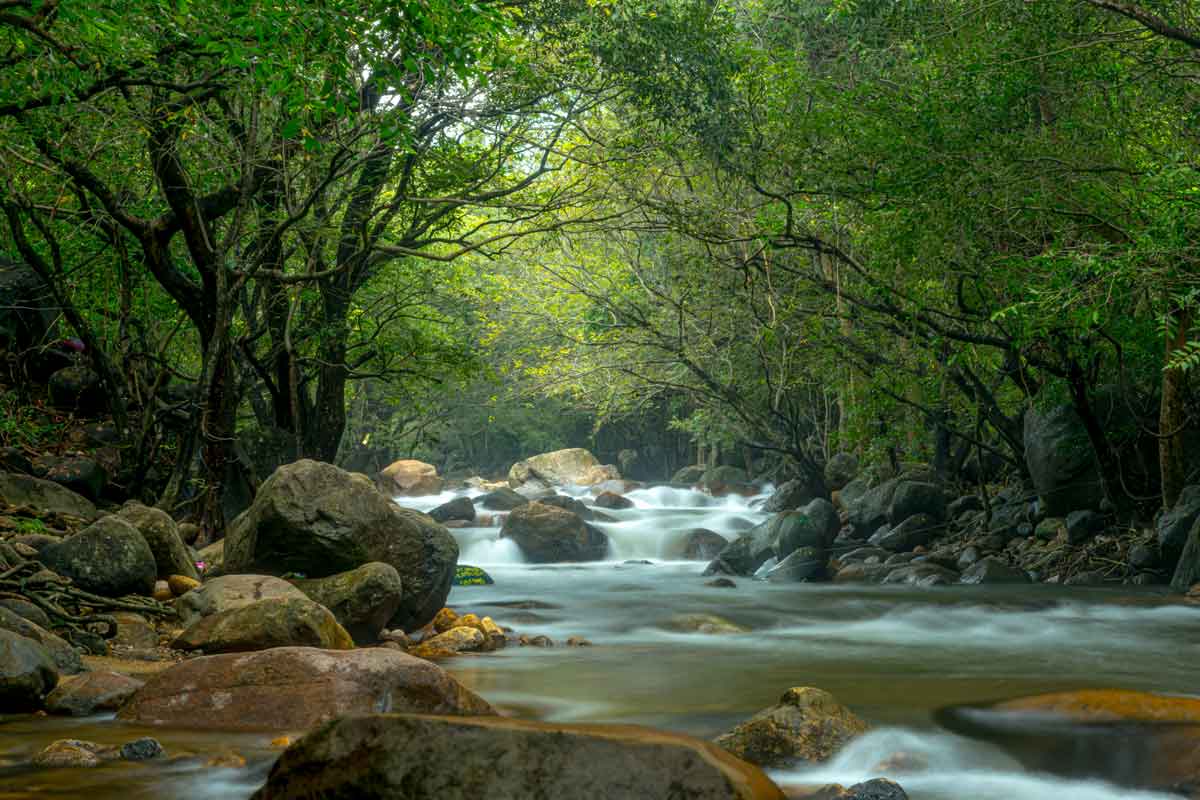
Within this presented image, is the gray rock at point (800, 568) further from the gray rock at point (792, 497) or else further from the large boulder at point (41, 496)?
the large boulder at point (41, 496)

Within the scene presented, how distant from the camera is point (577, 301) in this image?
19.5m

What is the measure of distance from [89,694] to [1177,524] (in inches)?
461

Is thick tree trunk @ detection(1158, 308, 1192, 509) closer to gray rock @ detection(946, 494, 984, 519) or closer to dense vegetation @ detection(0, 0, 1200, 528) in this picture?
dense vegetation @ detection(0, 0, 1200, 528)

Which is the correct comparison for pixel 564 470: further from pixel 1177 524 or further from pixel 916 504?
pixel 1177 524

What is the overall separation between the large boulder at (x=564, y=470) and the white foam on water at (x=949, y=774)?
108 feet

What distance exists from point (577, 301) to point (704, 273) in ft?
11.8

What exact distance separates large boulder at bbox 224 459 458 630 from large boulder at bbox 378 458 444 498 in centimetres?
2600

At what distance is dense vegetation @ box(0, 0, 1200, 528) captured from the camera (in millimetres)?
8461

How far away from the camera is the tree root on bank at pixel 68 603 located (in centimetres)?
698

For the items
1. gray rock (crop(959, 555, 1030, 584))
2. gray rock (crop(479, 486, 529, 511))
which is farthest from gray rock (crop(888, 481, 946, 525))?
gray rock (crop(479, 486, 529, 511))

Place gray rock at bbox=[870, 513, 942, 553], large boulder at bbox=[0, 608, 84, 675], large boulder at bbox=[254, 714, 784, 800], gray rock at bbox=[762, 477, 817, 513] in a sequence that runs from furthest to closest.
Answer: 1. gray rock at bbox=[762, 477, 817, 513]
2. gray rock at bbox=[870, 513, 942, 553]
3. large boulder at bbox=[0, 608, 84, 675]
4. large boulder at bbox=[254, 714, 784, 800]

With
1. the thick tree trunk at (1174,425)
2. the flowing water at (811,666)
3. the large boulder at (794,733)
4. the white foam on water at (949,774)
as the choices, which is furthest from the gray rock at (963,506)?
the large boulder at (794,733)

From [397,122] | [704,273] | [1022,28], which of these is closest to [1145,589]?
[1022,28]

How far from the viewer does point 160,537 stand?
8.81 meters
